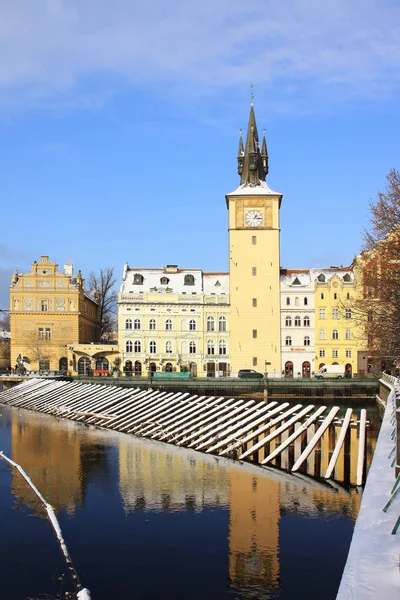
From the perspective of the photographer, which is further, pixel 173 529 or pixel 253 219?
pixel 253 219

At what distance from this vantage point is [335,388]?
2356 inches

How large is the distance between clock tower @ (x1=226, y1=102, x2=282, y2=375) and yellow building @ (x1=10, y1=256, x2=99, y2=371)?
17753mm

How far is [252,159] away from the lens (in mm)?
71250

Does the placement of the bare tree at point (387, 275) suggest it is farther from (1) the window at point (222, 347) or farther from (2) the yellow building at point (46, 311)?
(2) the yellow building at point (46, 311)

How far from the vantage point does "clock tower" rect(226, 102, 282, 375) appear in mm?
69688

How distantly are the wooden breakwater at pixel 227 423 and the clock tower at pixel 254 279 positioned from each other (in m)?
22.7

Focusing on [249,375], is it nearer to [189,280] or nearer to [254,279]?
[254,279]

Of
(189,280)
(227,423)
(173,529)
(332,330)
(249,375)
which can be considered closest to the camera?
(173,529)

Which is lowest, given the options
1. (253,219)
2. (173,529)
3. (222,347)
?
(173,529)

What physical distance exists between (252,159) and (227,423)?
1819 inches

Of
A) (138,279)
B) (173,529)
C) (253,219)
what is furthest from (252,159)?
(173,529)

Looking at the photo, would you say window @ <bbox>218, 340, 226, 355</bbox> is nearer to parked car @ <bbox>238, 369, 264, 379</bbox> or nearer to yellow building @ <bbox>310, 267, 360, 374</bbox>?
parked car @ <bbox>238, 369, 264, 379</bbox>

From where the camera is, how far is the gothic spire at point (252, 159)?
2813 inches

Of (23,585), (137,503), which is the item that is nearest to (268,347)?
(137,503)
